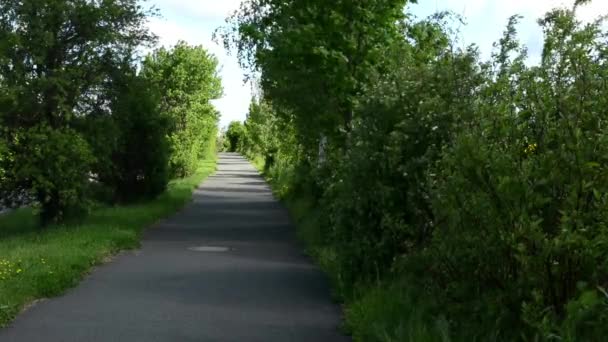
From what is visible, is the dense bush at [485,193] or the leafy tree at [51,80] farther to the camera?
the leafy tree at [51,80]

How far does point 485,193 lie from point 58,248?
901cm

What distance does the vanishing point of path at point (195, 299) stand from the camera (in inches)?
336

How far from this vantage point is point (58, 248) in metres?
13.8

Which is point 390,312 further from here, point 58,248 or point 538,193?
point 58,248

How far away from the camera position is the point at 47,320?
355 inches

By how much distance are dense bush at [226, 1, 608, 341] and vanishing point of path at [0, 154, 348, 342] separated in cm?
62

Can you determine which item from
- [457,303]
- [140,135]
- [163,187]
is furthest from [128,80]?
[457,303]

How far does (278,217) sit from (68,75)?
7697mm

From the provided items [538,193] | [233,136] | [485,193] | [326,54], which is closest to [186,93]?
[326,54]

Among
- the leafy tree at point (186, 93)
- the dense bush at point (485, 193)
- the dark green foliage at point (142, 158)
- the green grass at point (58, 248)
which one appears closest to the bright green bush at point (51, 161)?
the green grass at point (58, 248)

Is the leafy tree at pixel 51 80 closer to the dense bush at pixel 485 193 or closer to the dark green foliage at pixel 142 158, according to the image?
the dark green foliage at pixel 142 158

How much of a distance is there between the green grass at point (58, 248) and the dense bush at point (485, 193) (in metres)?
3.50

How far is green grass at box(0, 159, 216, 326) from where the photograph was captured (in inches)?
406

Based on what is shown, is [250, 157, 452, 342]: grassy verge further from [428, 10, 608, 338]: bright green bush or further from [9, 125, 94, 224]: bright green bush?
[9, 125, 94, 224]: bright green bush
